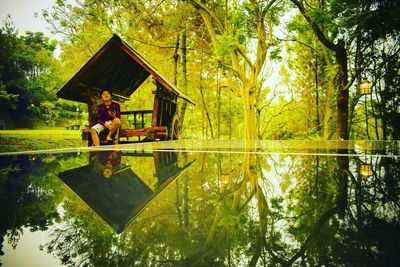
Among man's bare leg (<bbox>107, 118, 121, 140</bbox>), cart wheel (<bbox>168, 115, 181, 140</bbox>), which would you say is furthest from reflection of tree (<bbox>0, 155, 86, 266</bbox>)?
cart wheel (<bbox>168, 115, 181, 140</bbox>)

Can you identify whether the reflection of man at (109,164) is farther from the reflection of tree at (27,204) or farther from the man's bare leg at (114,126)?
the man's bare leg at (114,126)

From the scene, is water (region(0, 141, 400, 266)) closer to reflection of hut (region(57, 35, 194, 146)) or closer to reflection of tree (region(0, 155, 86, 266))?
reflection of tree (region(0, 155, 86, 266))

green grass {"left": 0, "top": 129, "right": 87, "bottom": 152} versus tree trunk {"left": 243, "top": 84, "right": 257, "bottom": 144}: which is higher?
tree trunk {"left": 243, "top": 84, "right": 257, "bottom": 144}

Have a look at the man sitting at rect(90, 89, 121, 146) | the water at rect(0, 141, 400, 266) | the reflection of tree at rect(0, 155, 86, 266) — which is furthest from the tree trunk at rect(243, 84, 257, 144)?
the reflection of tree at rect(0, 155, 86, 266)

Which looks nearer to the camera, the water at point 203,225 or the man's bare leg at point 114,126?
the water at point 203,225

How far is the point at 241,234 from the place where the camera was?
681mm

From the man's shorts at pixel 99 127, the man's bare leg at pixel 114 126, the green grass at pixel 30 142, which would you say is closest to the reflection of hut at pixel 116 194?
the man's shorts at pixel 99 127

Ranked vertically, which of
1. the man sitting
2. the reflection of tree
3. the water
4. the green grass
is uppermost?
the man sitting

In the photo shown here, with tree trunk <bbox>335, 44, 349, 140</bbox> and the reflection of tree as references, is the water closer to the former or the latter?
the reflection of tree

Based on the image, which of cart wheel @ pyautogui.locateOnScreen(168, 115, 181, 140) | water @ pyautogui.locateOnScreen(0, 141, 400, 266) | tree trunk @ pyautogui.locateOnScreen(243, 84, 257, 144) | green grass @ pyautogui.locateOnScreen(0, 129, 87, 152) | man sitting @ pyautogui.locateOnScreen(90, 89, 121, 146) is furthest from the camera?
green grass @ pyautogui.locateOnScreen(0, 129, 87, 152)

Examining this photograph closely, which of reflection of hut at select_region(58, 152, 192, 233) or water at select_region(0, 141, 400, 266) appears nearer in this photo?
water at select_region(0, 141, 400, 266)

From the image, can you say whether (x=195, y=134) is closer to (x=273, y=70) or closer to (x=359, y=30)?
Answer: (x=273, y=70)

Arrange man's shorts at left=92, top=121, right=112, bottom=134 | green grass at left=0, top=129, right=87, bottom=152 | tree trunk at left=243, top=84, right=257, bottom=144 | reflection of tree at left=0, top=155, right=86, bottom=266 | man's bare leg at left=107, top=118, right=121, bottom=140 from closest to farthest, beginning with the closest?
reflection of tree at left=0, top=155, right=86, bottom=266 < man's shorts at left=92, top=121, right=112, bottom=134 < man's bare leg at left=107, top=118, right=121, bottom=140 < tree trunk at left=243, top=84, right=257, bottom=144 < green grass at left=0, top=129, right=87, bottom=152

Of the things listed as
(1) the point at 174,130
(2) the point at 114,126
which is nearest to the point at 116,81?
(2) the point at 114,126
